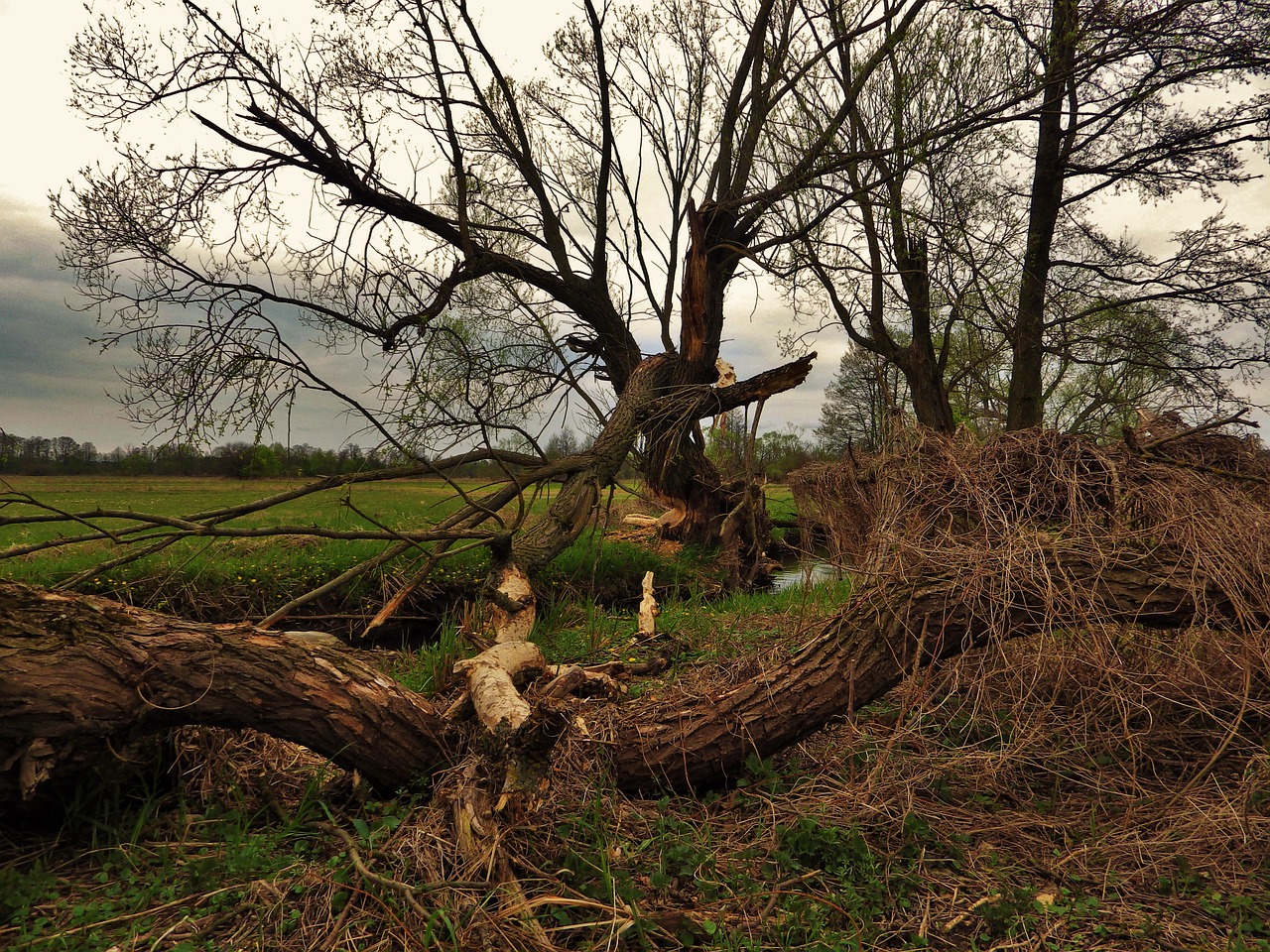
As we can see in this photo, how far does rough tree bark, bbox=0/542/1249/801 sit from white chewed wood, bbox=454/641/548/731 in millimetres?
266

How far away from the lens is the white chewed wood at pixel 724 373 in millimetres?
8930

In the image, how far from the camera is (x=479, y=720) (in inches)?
123

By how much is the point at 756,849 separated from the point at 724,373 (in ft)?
23.2

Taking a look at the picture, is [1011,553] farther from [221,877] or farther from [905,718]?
[221,877]

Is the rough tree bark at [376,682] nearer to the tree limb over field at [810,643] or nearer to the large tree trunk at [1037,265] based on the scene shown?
the tree limb over field at [810,643]

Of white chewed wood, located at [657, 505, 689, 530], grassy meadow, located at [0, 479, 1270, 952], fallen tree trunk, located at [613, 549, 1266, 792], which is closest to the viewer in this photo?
grassy meadow, located at [0, 479, 1270, 952]

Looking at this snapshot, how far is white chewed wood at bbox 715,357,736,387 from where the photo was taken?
29.3 ft

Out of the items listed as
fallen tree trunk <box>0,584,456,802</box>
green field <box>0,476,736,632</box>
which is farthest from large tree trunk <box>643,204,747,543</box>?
fallen tree trunk <box>0,584,456,802</box>

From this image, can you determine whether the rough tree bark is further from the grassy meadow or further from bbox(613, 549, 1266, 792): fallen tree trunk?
the grassy meadow

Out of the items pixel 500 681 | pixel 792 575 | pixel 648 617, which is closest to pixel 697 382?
pixel 648 617

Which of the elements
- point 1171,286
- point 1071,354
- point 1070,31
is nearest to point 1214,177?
point 1171,286

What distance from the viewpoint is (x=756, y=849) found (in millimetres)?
2705

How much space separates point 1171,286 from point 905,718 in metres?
10.4

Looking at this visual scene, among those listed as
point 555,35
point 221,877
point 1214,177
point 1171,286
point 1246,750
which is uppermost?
point 555,35
